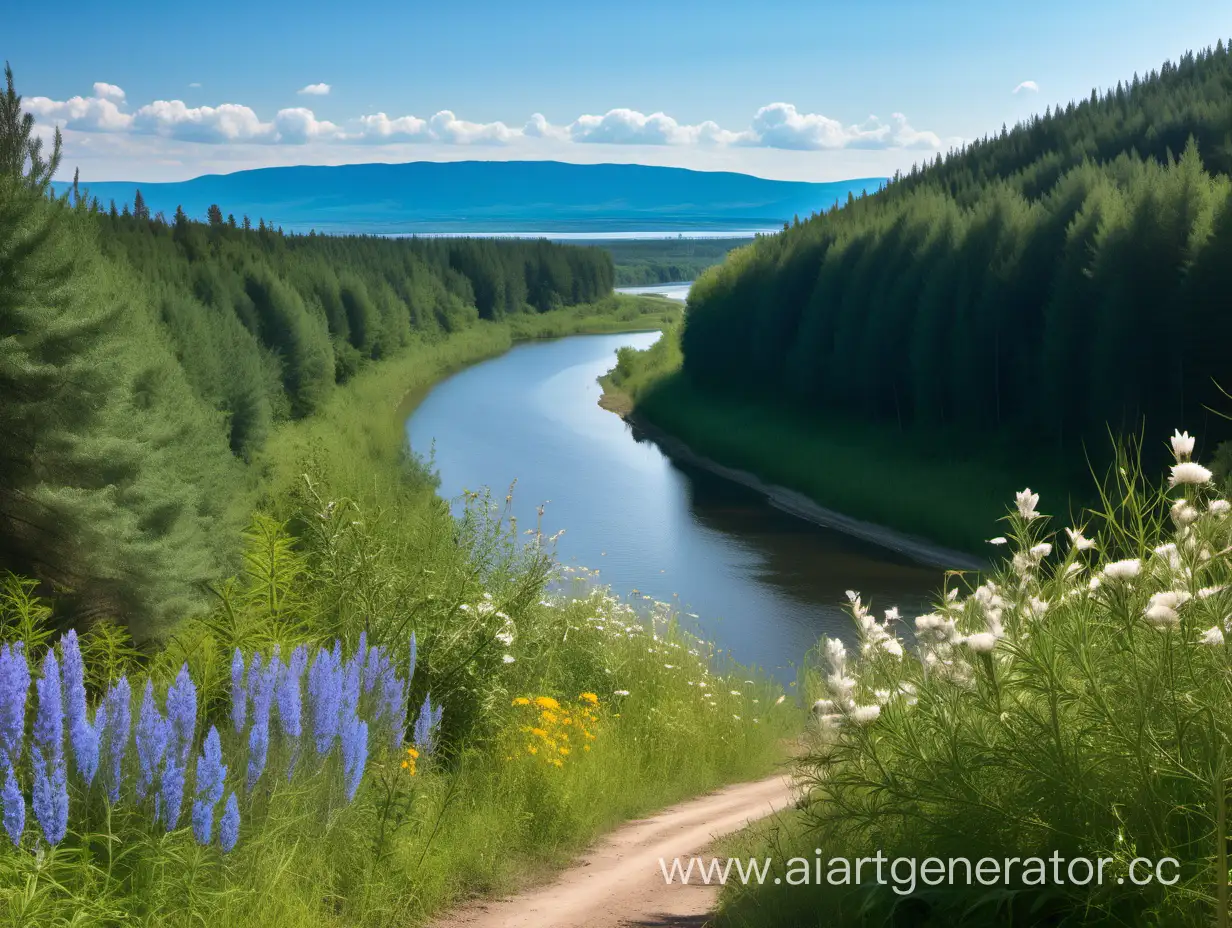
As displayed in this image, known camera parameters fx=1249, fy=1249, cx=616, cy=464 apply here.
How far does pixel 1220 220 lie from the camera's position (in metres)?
28.7

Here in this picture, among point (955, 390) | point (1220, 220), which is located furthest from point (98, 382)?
point (955, 390)

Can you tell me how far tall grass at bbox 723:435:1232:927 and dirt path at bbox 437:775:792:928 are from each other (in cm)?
93

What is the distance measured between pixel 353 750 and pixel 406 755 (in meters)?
1.90

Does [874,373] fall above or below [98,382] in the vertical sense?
below

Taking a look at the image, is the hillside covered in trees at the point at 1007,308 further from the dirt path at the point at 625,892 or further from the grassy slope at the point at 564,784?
the dirt path at the point at 625,892

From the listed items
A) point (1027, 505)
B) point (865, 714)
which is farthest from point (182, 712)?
point (1027, 505)

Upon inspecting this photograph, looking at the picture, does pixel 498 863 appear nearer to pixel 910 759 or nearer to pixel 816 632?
pixel 910 759

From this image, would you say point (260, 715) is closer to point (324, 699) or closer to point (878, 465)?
point (324, 699)

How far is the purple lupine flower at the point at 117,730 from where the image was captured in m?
5.54

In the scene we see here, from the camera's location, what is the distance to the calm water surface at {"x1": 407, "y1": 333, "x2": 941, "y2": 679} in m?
25.0

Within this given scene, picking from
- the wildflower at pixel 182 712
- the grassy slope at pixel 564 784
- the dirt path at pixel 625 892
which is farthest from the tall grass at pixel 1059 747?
the wildflower at pixel 182 712

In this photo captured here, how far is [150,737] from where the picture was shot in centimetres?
555

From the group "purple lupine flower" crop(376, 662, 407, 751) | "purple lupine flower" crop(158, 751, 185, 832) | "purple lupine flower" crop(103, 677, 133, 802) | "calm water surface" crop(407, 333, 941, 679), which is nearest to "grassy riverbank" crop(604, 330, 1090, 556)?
"calm water surface" crop(407, 333, 941, 679)

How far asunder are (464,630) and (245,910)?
149 inches
